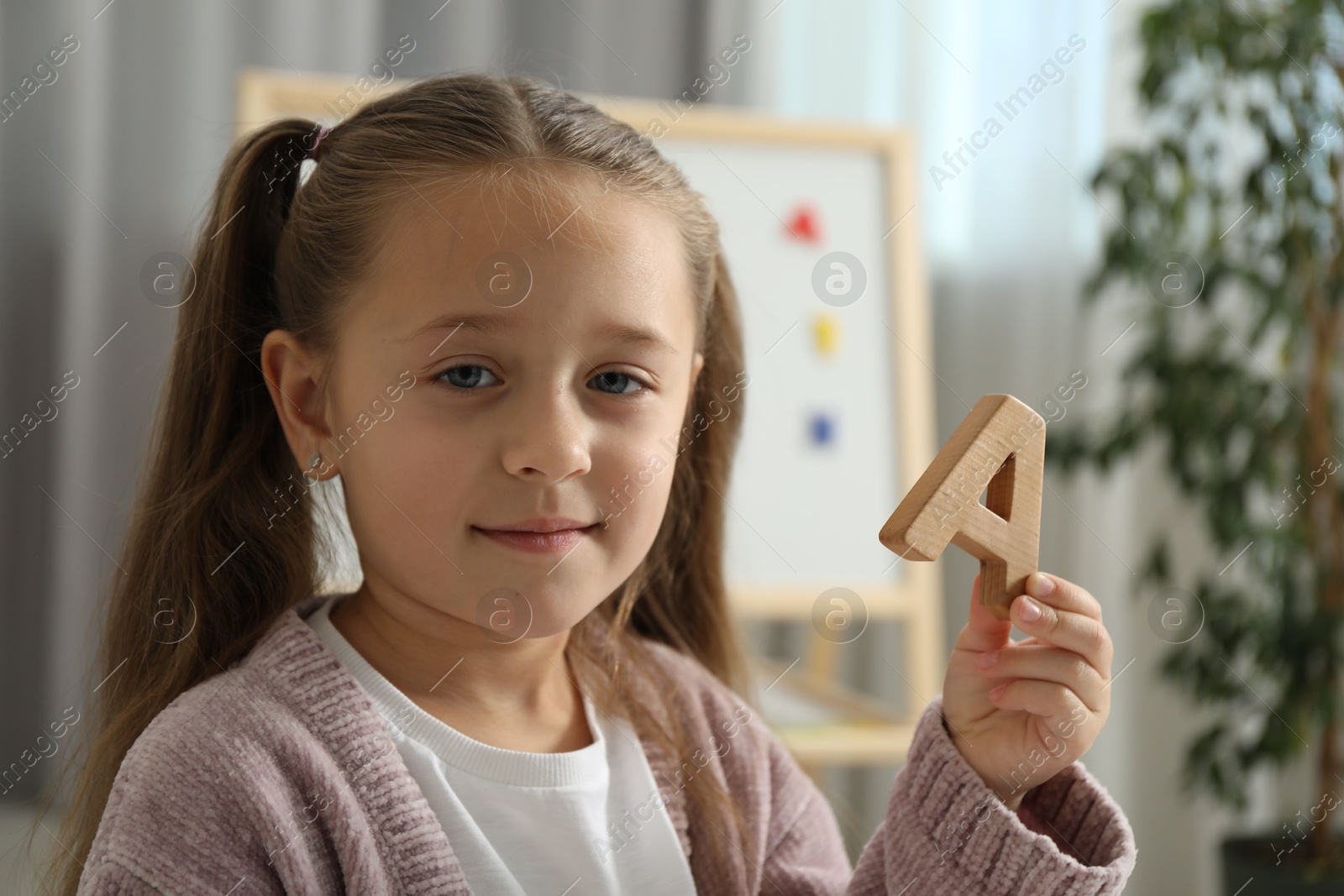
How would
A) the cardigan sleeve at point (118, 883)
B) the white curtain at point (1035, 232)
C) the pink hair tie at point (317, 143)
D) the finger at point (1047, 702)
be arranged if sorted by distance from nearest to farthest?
1. the cardigan sleeve at point (118, 883)
2. the finger at point (1047, 702)
3. the pink hair tie at point (317, 143)
4. the white curtain at point (1035, 232)

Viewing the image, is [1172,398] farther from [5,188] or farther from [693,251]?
[5,188]

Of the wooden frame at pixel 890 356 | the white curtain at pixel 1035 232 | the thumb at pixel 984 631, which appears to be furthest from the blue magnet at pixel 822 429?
the thumb at pixel 984 631

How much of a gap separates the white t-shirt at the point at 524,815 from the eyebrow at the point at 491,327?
8.6 inches

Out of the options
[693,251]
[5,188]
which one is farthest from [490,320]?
[5,188]

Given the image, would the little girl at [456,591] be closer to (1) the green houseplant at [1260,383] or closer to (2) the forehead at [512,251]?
(2) the forehead at [512,251]

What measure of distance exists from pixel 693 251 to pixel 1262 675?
50.4 inches

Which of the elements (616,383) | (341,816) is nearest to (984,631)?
(616,383)

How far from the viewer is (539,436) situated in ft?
2.22

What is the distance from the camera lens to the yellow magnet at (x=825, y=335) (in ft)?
6.24

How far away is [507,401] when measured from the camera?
2.25ft

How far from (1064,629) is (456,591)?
353 millimetres

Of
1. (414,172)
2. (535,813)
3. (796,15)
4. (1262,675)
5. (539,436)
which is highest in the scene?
(796,15)

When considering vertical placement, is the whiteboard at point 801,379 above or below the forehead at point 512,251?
below

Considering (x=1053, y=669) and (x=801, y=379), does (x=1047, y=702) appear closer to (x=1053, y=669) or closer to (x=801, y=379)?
(x=1053, y=669)
